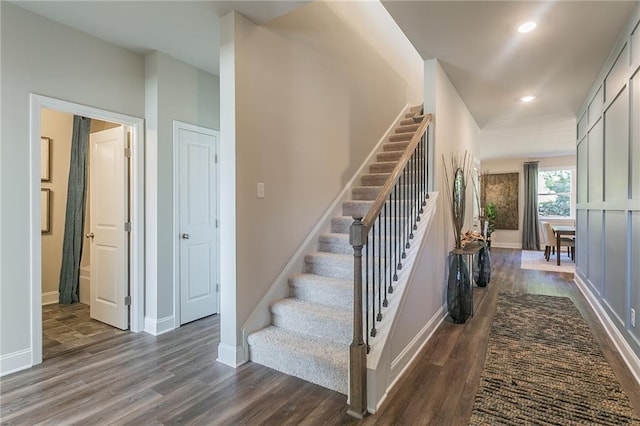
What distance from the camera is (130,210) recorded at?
329cm

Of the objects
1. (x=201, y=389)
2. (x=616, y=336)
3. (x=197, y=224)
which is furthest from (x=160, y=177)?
(x=616, y=336)

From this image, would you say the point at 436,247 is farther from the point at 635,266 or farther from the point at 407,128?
the point at 407,128

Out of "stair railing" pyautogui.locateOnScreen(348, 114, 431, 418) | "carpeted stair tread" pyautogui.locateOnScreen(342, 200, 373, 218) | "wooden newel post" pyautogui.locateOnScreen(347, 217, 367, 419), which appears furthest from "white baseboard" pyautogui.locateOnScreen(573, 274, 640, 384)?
"carpeted stair tread" pyautogui.locateOnScreen(342, 200, 373, 218)

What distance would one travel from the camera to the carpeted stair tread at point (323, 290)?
2.74 meters

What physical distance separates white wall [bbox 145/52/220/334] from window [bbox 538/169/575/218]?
9.78m

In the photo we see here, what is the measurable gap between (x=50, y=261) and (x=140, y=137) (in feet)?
7.78

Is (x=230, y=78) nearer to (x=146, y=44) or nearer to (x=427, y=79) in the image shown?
(x=146, y=44)

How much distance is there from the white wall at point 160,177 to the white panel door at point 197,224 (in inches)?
4.7

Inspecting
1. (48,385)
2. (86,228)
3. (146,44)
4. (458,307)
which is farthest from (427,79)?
(86,228)

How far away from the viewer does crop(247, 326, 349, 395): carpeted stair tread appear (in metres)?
2.19

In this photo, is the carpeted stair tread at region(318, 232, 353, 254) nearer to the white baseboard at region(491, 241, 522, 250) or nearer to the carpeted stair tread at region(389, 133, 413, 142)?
the carpeted stair tread at region(389, 133, 413, 142)

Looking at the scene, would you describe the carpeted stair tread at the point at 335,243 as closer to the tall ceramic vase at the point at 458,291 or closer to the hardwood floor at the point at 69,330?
the tall ceramic vase at the point at 458,291

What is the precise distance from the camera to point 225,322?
259cm

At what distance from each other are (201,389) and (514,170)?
10151 millimetres
